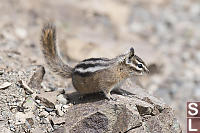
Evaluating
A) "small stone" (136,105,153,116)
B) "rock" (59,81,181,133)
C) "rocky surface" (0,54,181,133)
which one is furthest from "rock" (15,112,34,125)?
"small stone" (136,105,153,116)

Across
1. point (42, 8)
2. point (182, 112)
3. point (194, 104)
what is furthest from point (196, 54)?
point (42, 8)

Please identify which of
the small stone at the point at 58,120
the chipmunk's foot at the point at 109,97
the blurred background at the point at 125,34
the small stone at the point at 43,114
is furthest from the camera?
the blurred background at the point at 125,34

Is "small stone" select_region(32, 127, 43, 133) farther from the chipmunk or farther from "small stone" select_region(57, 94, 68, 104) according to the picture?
the chipmunk

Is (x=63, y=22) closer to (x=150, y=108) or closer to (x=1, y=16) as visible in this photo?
(x=1, y=16)

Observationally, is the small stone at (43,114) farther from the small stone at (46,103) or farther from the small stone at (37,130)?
the small stone at (37,130)

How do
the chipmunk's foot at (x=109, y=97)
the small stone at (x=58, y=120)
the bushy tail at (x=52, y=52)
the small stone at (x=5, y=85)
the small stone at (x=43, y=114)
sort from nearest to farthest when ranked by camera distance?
the small stone at (x=58, y=120)
the small stone at (x=43, y=114)
the chipmunk's foot at (x=109, y=97)
the small stone at (x=5, y=85)
the bushy tail at (x=52, y=52)

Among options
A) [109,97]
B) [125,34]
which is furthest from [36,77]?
[125,34]

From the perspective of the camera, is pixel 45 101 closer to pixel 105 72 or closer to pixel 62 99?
pixel 62 99

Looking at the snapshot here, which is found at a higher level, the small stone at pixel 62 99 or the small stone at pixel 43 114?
the small stone at pixel 62 99

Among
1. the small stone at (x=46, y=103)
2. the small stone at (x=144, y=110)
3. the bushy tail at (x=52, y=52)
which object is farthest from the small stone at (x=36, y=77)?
the small stone at (x=144, y=110)
